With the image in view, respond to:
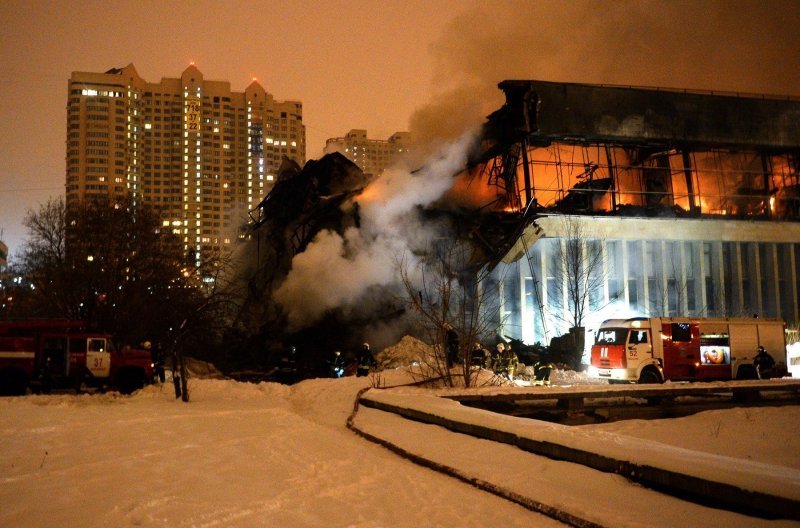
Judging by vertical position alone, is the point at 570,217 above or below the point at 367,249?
above

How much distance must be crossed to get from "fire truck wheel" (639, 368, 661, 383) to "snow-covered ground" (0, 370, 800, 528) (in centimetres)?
648

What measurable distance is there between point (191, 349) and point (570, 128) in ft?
86.4

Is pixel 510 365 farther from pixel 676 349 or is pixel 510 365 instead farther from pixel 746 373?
pixel 746 373

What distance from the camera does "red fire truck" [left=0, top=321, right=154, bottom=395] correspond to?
20.5 metres

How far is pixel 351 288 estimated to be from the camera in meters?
33.1

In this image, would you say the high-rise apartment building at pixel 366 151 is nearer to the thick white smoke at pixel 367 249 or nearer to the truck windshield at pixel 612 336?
the thick white smoke at pixel 367 249

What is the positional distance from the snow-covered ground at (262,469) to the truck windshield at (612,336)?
7106mm

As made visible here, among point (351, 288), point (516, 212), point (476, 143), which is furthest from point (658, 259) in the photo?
point (351, 288)

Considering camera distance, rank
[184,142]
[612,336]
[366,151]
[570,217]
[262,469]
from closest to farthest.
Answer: [262,469]
[612,336]
[570,217]
[184,142]
[366,151]

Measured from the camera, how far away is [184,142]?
121 m

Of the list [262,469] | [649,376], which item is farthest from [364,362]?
[262,469]

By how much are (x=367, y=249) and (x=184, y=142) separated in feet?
322

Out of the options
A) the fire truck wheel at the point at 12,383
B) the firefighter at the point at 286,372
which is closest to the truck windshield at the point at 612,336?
the firefighter at the point at 286,372

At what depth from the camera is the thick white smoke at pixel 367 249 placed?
109ft
